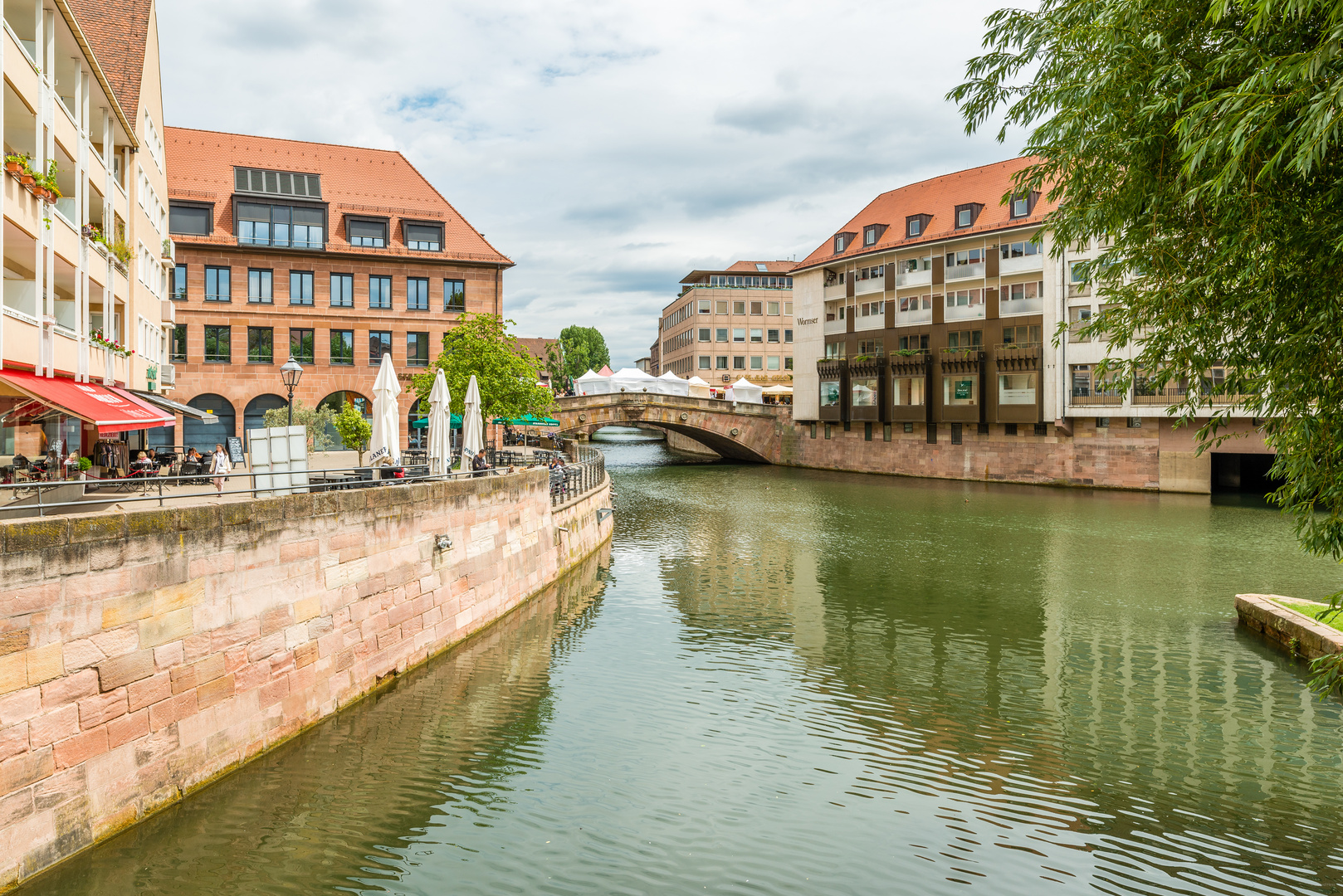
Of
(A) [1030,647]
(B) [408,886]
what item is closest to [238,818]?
(B) [408,886]

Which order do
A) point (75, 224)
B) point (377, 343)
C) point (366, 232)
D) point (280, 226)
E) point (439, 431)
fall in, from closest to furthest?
point (75, 224)
point (439, 431)
point (280, 226)
point (377, 343)
point (366, 232)

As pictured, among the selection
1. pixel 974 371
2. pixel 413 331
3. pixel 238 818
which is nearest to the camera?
pixel 238 818

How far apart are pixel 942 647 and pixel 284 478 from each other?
12.9 m

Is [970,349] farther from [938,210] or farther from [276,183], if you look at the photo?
[276,183]

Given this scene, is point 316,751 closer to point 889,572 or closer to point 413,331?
point 889,572

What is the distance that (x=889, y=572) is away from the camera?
25.3 metres

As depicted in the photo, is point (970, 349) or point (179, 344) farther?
point (970, 349)

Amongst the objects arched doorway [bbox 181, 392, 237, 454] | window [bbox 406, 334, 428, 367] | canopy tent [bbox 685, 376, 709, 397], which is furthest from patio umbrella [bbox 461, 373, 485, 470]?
canopy tent [bbox 685, 376, 709, 397]

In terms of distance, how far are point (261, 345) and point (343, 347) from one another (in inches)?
157

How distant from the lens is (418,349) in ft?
155

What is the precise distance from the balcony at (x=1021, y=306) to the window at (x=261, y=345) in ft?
135

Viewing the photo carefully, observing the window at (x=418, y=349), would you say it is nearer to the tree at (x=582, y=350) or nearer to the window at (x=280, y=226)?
the window at (x=280, y=226)

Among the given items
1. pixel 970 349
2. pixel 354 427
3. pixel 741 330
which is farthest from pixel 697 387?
pixel 354 427

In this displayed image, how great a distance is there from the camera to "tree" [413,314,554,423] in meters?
35.8
